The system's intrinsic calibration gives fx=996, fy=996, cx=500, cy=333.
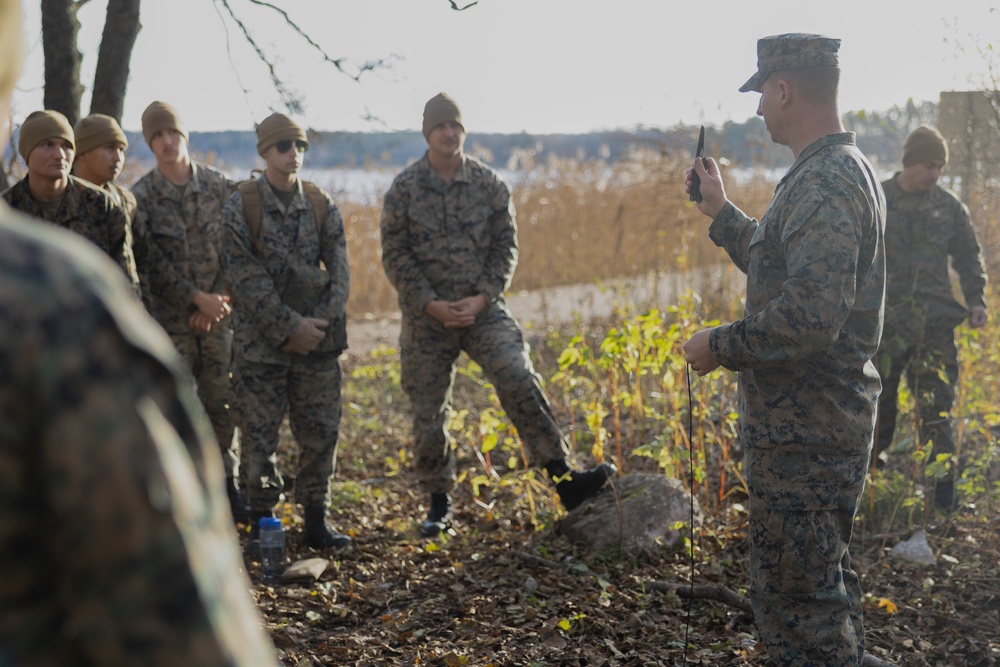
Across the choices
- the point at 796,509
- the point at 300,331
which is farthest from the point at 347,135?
the point at 796,509

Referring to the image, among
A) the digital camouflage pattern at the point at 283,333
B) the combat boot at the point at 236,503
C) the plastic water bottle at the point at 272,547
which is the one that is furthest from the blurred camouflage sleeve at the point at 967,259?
the combat boot at the point at 236,503

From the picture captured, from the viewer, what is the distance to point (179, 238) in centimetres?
595

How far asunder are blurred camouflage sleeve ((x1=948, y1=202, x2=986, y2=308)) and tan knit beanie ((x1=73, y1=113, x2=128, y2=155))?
5075mm

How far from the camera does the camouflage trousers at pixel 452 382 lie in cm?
545

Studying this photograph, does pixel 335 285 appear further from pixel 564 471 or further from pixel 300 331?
pixel 564 471

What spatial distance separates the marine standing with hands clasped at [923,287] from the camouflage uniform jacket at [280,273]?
3.37 m

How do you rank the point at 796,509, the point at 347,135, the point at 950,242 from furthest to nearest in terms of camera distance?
the point at 347,135 < the point at 950,242 < the point at 796,509

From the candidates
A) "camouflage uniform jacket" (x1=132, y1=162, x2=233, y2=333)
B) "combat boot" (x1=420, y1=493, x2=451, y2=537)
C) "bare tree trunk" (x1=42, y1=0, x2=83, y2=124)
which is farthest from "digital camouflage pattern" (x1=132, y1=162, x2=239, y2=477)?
"combat boot" (x1=420, y1=493, x2=451, y2=537)

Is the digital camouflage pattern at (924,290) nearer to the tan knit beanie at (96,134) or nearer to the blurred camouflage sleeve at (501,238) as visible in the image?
the blurred camouflage sleeve at (501,238)

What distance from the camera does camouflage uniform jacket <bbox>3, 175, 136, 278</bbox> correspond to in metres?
4.78

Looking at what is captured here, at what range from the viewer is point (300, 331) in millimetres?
5195

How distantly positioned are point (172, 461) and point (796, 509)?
2.55 metres

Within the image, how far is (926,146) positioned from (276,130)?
3.85 m

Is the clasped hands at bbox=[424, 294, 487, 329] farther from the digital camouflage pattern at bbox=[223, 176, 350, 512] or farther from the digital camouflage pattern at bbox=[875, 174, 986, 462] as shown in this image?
the digital camouflage pattern at bbox=[875, 174, 986, 462]
